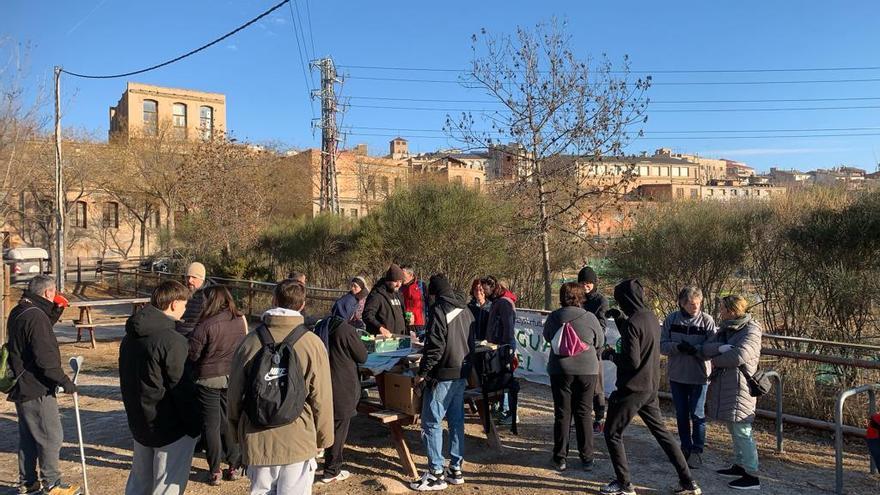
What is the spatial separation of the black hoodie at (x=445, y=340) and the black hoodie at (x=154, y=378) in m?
2.06

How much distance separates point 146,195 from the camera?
4003 centimetres

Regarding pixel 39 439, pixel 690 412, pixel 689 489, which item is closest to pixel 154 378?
pixel 39 439

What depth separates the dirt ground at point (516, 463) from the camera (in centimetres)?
564

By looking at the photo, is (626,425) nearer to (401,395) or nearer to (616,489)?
(616,489)

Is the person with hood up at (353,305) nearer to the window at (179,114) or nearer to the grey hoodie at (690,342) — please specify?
the grey hoodie at (690,342)

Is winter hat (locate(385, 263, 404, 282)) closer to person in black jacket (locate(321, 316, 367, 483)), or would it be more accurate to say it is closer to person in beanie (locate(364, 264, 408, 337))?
person in beanie (locate(364, 264, 408, 337))

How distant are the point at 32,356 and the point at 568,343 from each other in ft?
14.9

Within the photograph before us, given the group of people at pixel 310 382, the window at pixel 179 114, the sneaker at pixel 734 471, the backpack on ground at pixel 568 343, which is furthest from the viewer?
the window at pixel 179 114

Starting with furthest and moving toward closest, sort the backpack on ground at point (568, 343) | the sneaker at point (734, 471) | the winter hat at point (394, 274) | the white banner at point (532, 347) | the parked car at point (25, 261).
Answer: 1. the parked car at point (25, 261)
2. the white banner at point (532, 347)
3. the winter hat at point (394, 274)
4. the backpack on ground at point (568, 343)
5. the sneaker at point (734, 471)

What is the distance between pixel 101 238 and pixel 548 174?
42250 millimetres

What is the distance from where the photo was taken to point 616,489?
212 inches

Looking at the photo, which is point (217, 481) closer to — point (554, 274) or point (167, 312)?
point (167, 312)

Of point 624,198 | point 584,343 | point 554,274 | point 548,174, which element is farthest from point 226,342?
point 554,274

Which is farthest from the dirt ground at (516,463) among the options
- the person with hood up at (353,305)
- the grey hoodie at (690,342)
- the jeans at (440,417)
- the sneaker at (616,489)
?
the person with hood up at (353,305)
